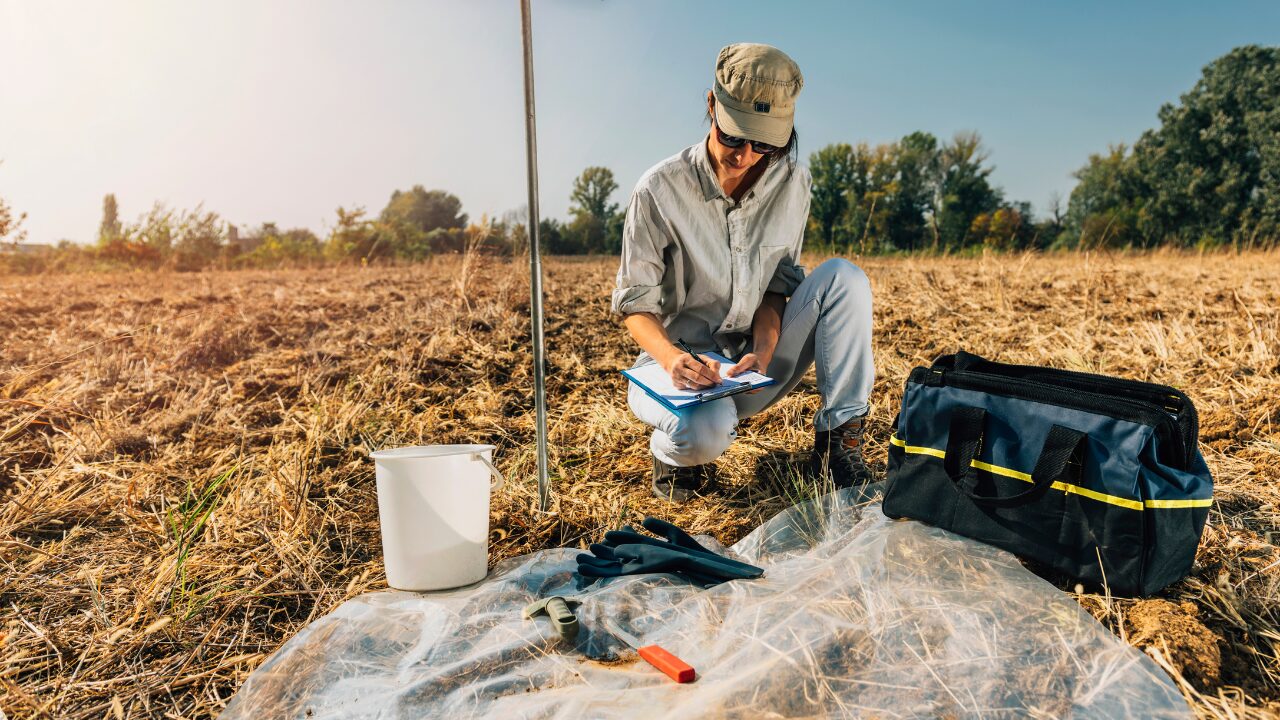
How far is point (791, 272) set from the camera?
241 centimetres

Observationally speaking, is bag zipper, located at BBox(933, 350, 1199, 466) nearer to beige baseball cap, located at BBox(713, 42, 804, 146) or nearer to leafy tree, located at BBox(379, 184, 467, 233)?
beige baseball cap, located at BBox(713, 42, 804, 146)

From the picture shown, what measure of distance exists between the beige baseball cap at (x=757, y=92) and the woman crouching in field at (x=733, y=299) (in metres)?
0.05

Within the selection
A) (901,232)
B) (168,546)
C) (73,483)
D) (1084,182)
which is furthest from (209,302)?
(1084,182)

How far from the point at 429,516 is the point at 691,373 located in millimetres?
767

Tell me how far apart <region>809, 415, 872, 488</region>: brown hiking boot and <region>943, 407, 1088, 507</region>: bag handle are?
1.68ft

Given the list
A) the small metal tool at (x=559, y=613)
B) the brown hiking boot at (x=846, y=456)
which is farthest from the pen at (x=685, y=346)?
A: the small metal tool at (x=559, y=613)

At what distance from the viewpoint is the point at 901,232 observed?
1236 inches

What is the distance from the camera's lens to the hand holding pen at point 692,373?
1973mm

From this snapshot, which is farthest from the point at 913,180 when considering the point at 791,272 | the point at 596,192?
the point at 791,272

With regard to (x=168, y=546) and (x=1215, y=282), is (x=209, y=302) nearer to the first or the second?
(x=168, y=546)

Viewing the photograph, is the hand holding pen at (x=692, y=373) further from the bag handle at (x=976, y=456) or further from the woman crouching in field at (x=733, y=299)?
the bag handle at (x=976, y=456)

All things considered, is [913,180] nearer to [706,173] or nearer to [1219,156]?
[1219,156]

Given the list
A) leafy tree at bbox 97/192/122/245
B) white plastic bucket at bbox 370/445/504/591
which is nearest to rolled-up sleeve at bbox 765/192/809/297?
white plastic bucket at bbox 370/445/504/591

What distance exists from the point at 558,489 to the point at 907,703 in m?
1.60
